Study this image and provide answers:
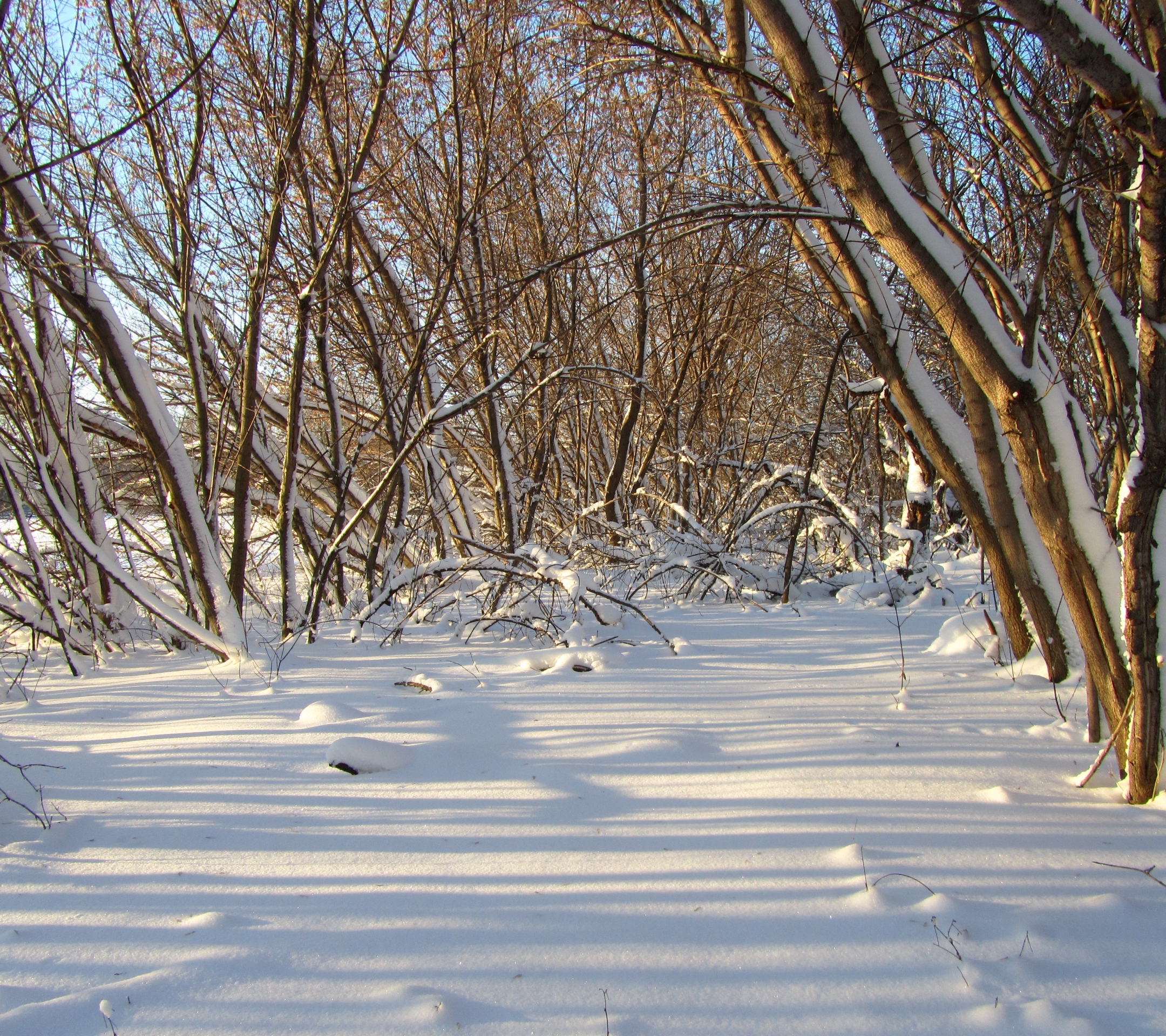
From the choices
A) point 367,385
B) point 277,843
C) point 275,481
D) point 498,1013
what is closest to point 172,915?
point 277,843

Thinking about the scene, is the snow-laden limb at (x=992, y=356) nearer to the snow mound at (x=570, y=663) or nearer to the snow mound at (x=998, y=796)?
the snow mound at (x=998, y=796)

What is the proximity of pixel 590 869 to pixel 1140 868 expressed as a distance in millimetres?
1110

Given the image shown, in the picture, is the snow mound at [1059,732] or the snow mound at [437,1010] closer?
the snow mound at [437,1010]

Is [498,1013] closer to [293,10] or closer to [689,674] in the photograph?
[689,674]

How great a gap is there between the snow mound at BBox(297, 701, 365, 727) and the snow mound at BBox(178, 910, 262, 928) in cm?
99

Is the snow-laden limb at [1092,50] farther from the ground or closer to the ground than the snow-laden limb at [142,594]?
farther from the ground

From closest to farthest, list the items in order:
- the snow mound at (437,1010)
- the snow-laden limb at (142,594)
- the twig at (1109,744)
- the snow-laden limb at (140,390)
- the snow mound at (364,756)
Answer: the snow mound at (437,1010), the twig at (1109,744), the snow mound at (364,756), the snow-laden limb at (140,390), the snow-laden limb at (142,594)

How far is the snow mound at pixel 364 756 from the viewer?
206 centimetres

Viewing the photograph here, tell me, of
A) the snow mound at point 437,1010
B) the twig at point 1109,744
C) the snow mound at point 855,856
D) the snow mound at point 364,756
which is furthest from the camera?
the snow mound at point 364,756

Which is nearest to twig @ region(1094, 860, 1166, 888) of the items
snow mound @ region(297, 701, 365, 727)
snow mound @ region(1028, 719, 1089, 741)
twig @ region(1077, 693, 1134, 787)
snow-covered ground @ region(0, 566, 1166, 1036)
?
snow-covered ground @ region(0, 566, 1166, 1036)

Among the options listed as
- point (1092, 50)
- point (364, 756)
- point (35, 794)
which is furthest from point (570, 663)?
point (1092, 50)

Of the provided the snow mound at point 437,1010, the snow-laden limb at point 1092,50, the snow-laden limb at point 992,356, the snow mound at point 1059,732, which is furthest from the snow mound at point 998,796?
the snow-laden limb at point 1092,50

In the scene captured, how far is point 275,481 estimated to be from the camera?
446cm

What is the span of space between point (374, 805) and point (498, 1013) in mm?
825
